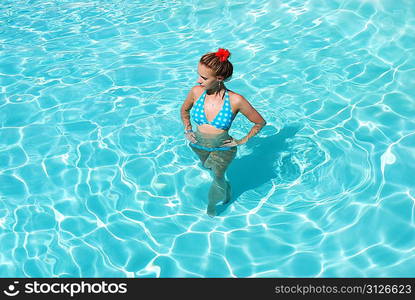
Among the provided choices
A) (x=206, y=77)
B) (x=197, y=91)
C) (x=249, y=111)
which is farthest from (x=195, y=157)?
(x=206, y=77)

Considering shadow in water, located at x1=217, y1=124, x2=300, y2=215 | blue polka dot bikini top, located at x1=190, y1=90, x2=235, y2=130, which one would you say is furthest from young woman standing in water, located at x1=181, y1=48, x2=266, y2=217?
shadow in water, located at x1=217, y1=124, x2=300, y2=215

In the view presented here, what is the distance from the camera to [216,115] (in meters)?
4.52

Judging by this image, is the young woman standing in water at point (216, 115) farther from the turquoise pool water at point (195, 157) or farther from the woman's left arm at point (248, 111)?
the turquoise pool water at point (195, 157)

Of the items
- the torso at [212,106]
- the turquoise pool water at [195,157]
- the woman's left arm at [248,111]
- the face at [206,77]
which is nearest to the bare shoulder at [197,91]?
the torso at [212,106]

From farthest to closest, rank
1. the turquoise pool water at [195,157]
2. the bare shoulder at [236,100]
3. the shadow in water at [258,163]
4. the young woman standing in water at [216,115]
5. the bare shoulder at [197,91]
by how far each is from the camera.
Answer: the shadow in water at [258,163]
the turquoise pool water at [195,157]
the bare shoulder at [197,91]
the bare shoulder at [236,100]
the young woman standing in water at [216,115]

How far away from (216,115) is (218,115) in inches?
0.8

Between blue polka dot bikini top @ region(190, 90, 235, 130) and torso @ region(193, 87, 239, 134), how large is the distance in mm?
27

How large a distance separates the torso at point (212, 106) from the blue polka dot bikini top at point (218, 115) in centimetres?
3

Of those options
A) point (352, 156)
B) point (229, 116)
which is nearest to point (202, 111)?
point (229, 116)

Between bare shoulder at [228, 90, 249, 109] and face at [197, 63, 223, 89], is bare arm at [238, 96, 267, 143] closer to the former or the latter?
bare shoulder at [228, 90, 249, 109]

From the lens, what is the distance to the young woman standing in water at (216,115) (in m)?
4.28

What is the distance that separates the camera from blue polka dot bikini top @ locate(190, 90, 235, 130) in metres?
4.48

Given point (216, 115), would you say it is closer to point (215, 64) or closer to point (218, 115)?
point (218, 115)

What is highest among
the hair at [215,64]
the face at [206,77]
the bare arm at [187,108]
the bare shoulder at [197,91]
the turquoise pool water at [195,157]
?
the hair at [215,64]
